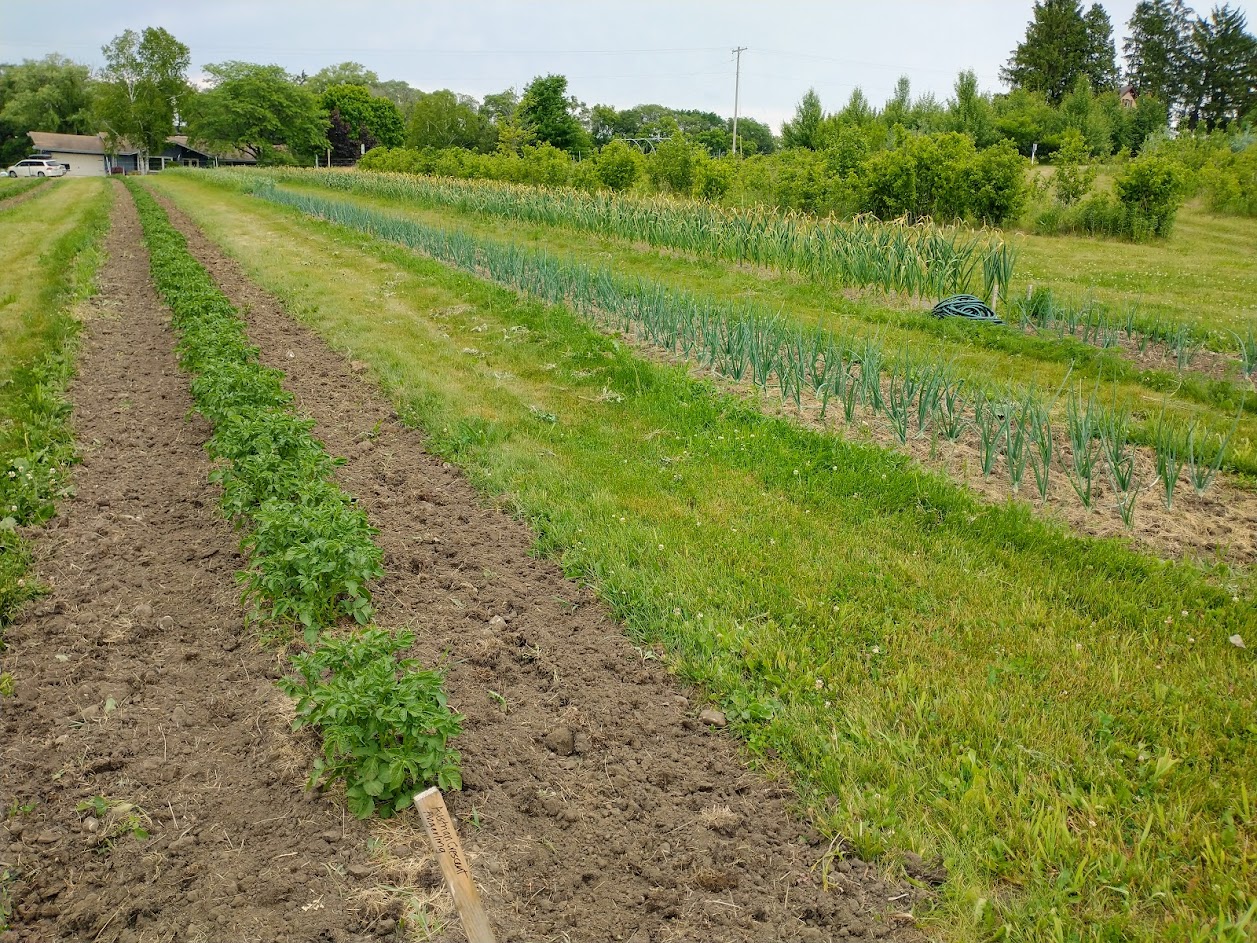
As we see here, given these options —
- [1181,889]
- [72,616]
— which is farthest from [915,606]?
[72,616]

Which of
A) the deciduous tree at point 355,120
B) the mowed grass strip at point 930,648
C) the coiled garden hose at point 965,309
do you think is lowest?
the mowed grass strip at point 930,648

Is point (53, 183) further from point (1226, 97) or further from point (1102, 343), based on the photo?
point (1226, 97)

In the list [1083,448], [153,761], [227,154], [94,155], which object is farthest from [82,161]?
[1083,448]

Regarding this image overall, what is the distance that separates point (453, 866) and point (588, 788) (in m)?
0.98

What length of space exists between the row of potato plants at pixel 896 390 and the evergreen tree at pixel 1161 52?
50741 mm

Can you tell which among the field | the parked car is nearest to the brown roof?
the parked car

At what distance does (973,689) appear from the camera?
3.18 meters

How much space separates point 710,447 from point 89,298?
10.2m

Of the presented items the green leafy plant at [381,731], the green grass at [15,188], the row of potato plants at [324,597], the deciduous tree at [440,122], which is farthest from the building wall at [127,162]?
the green leafy plant at [381,731]

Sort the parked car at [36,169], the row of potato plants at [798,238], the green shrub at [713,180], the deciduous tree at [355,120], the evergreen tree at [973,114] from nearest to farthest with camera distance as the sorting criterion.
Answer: the row of potato plants at [798,238]
the green shrub at [713,180]
the evergreen tree at [973,114]
the parked car at [36,169]
the deciduous tree at [355,120]

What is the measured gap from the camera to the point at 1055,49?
4175 centimetres

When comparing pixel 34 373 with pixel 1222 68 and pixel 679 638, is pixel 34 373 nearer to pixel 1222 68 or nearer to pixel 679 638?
pixel 679 638

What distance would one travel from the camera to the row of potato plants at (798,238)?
1010 centimetres

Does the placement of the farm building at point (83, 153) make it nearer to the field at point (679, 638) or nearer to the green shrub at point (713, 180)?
the green shrub at point (713, 180)
